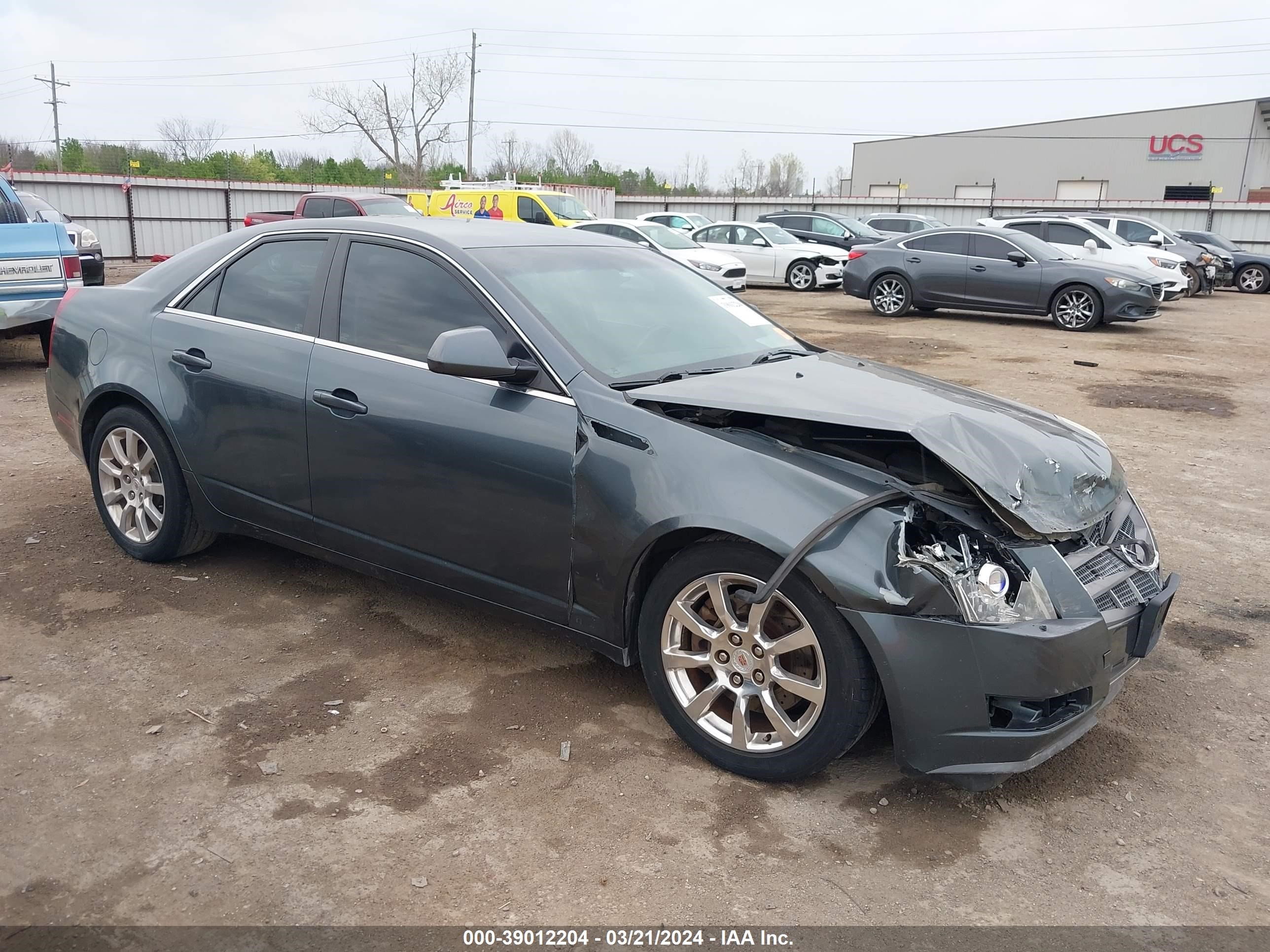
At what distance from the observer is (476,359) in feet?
11.3

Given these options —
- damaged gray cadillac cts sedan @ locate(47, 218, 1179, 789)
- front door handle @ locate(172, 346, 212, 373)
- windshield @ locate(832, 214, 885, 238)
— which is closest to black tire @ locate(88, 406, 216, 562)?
damaged gray cadillac cts sedan @ locate(47, 218, 1179, 789)

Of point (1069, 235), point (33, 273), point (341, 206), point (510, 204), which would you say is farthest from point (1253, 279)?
point (33, 273)

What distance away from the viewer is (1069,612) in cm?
293

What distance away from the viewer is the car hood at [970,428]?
302 centimetres

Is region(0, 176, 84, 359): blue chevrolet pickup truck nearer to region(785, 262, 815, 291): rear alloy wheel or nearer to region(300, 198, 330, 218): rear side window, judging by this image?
region(300, 198, 330, 218): rear side window

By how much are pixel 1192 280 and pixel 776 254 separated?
364 inches

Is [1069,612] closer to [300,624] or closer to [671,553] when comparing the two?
[671,553]

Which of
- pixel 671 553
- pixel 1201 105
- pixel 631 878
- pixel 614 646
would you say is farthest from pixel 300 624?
pixel 1201 105

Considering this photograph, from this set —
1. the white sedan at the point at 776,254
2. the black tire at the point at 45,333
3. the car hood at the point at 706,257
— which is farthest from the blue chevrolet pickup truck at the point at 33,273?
the white sedan at the point at 776,254

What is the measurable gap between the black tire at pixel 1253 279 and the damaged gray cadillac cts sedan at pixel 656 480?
80.3ft

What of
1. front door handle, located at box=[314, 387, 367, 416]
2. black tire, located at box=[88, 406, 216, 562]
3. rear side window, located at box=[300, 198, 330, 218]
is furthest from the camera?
rear side window, located at box=[300, 198, 330, 218]

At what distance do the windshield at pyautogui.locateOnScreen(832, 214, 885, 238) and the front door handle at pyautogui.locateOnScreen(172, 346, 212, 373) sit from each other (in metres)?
21.6

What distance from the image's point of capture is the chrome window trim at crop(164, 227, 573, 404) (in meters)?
3.57

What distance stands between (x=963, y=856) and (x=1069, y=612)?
77cm
